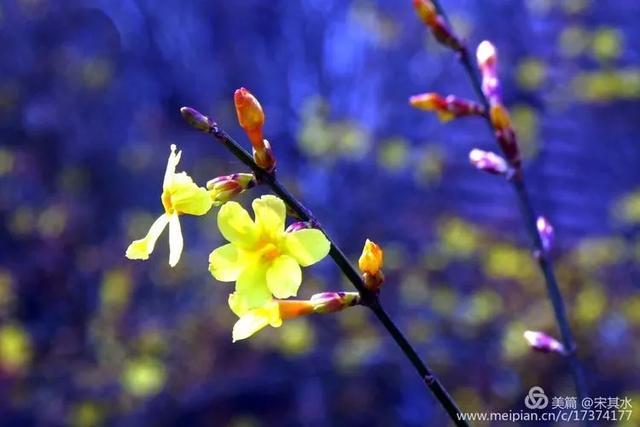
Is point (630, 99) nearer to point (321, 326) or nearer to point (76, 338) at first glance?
point (321, 326)

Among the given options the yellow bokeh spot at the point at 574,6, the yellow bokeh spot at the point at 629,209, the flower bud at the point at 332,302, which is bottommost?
the yellow bokeh spot at the point at 629,209

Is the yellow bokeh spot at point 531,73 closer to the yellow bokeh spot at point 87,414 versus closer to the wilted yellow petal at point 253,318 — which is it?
the yellow bokeh spot at point 87,414


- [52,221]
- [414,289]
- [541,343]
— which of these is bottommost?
[414,289]

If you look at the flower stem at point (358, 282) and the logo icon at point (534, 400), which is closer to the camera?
the flower stem at point (358, 282)

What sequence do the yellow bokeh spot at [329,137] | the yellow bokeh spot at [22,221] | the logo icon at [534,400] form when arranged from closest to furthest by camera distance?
1. the logo icon at [534,400]
2. the yellow bokeh spot at [22,221]
3. the yellow bokeh spot at [329,137]

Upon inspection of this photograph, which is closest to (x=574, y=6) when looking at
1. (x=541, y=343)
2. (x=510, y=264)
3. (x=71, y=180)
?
(x=510, y=264)

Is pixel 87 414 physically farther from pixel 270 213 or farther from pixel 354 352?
pixel 270 213

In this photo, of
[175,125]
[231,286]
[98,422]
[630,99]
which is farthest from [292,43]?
[98,422]

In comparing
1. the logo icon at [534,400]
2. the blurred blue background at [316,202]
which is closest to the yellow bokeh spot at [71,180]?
the blurred blue background at [316,202]
